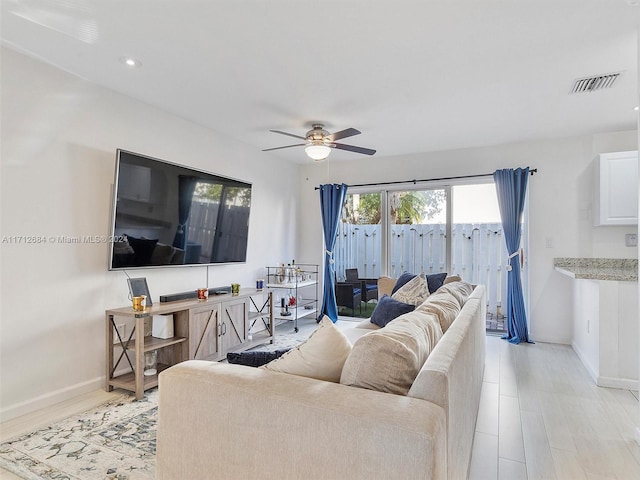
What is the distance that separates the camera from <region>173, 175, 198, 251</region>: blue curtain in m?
3.52

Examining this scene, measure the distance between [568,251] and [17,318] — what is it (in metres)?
5.50

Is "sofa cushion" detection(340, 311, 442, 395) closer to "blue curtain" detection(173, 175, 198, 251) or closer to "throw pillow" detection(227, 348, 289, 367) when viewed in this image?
"throw pillow" detection(227, 348, 289, 367)

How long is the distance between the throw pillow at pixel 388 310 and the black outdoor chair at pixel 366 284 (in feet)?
7.32

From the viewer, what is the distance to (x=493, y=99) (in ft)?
10.8

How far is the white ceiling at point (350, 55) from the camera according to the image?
2082 millimetres

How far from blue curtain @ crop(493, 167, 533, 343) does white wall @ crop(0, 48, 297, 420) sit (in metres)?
4.10

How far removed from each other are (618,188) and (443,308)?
10.5 feet

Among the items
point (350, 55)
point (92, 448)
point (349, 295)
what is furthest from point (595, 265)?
point (92, 448)

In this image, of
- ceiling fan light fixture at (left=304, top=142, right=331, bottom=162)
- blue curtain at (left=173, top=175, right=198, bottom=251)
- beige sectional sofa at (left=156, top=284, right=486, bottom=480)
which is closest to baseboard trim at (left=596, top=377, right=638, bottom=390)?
beige sectional sofa at (left=156, top=284, right=486, bottom=480)

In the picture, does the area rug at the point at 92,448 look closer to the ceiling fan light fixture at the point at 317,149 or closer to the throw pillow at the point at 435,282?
the ceiling fan light fixture at the point at 317,149

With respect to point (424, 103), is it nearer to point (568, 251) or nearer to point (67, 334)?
point (568, 251)

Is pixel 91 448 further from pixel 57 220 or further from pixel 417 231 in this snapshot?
pixel 417 231

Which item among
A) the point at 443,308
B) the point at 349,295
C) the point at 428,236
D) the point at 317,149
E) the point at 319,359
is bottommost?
the point at 349,295

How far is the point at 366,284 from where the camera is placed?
5.67m
